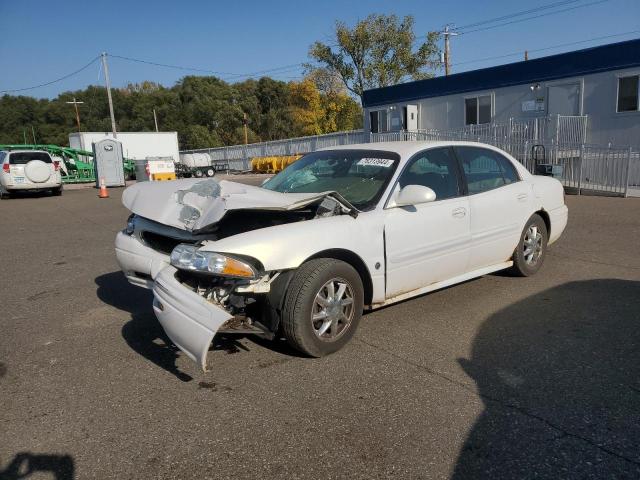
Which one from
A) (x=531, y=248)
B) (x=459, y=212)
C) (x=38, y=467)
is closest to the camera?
(x=38, y=467)

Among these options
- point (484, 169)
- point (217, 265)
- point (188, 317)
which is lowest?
point (188, 317)

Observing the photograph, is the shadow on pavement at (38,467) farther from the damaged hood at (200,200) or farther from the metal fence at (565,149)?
the metal fence at (565,149)

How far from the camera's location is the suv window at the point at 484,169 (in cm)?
489

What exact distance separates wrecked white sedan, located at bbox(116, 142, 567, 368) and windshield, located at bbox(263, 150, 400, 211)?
1cm

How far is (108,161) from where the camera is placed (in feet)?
76.4

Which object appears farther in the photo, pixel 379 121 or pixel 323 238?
pixel 379 121

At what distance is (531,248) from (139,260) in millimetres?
4087

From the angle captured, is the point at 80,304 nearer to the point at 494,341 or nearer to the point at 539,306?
the point at 494,341

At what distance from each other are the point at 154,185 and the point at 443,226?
2.59 meters

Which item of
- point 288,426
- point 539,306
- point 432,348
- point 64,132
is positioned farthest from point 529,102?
point 64,132

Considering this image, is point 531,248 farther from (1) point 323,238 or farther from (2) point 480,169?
(1) point 323,238

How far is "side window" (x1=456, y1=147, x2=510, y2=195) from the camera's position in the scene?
16.0ft

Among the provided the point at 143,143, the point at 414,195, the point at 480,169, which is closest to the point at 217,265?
the point at 414,195

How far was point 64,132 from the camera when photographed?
7106 centimetres
